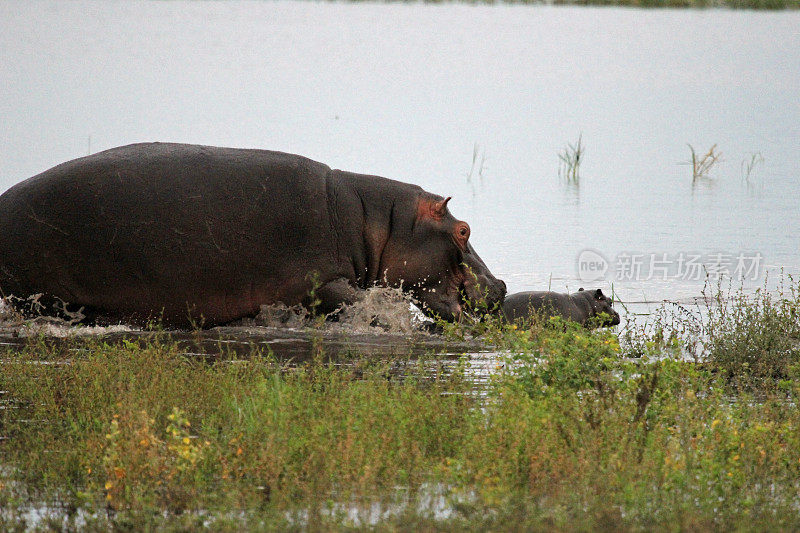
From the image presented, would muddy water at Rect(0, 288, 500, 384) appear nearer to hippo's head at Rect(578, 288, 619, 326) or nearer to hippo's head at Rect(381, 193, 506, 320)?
hippo's head at Rect(381, 193, 506, 320)

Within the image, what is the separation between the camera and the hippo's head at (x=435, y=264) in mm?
9953

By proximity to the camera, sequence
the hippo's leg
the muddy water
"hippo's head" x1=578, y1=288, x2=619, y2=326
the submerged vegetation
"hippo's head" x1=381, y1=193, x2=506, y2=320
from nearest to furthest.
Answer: the submerged vegetation → the muddy water → the hippo's leg → "hippo's head" x1=381, y1=193, x2=506, y2=320 → "hippo's head" x1=578, y1=288, x2=619, y2=326

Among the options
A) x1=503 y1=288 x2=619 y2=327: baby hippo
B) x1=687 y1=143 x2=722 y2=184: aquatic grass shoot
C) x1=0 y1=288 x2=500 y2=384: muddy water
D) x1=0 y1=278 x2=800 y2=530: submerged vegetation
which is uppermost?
x1=687 y1=143 x2=722 y2=184: aquatic grass shoot

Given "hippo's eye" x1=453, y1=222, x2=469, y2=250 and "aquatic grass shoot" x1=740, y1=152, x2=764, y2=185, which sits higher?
"aquatic grass shoot" x1=740, y1=152, x2=764, y2=185

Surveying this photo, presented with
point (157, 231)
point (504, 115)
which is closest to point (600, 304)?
point (157, 231)

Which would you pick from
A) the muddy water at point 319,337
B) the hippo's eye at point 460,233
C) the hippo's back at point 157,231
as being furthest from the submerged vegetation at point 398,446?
the hippo's eye at point 460,233

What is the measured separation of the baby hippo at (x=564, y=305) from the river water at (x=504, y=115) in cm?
77

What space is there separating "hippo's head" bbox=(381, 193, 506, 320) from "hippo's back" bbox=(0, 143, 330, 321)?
2.14ft

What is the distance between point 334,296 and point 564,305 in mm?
1999

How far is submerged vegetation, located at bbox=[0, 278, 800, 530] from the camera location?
5051 mm

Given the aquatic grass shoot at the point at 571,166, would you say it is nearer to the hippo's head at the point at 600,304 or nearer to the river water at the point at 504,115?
the river water at the point at 504,115

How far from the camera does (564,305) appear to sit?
10188 millimetres

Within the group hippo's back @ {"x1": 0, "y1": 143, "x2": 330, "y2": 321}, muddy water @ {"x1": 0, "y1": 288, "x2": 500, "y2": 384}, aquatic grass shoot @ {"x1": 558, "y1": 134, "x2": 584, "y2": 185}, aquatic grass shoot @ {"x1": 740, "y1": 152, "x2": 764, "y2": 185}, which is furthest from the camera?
aquatic grass shoot @ {"x1": 558, "y1": 134, "x2": 584, "y2": 185}

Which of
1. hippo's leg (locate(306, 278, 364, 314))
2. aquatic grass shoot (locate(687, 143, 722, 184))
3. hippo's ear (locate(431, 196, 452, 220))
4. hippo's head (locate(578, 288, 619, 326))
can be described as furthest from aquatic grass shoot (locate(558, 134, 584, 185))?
hippo's leg (locate(306, 278, 364, 314))
